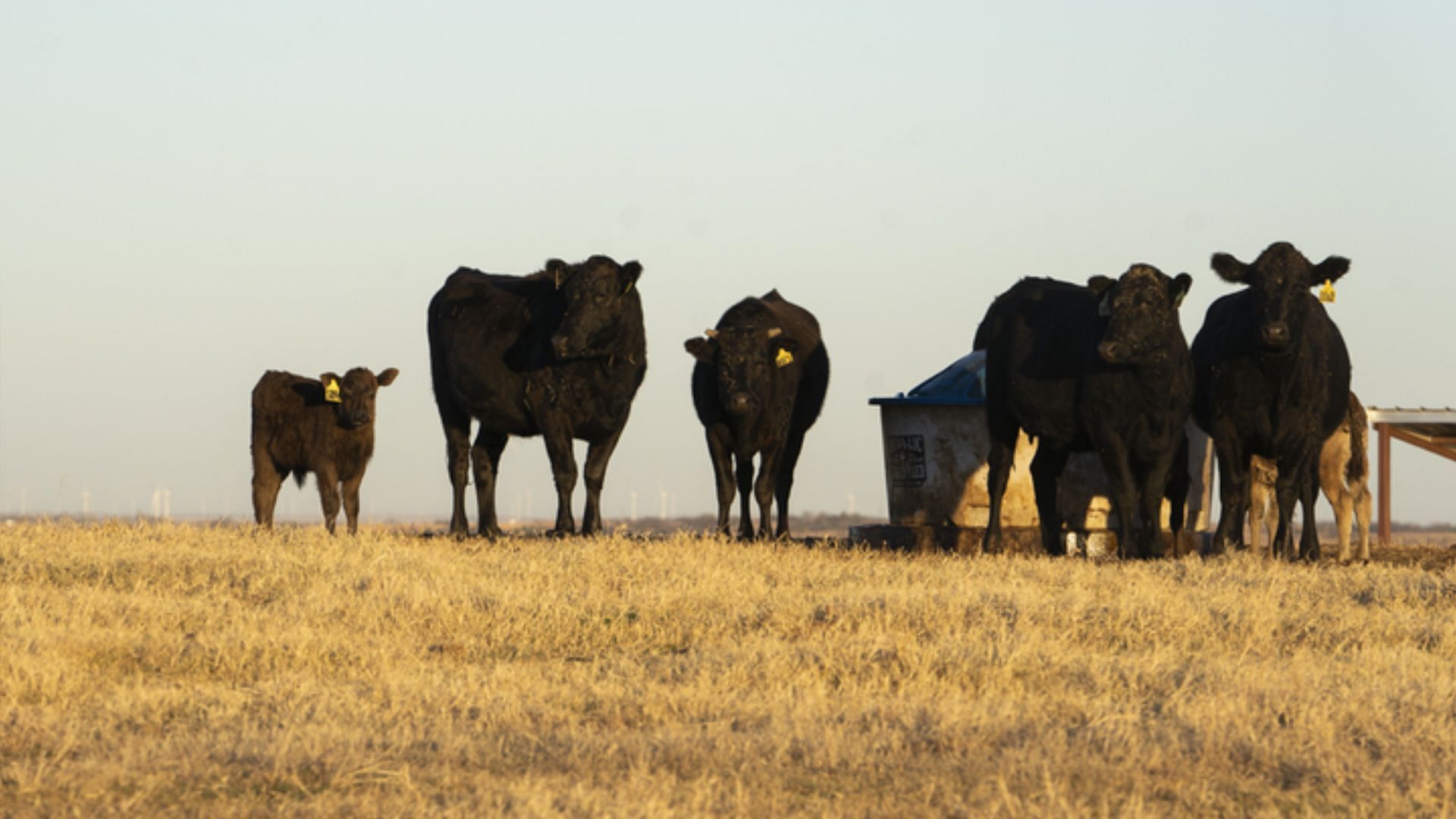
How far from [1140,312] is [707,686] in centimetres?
765

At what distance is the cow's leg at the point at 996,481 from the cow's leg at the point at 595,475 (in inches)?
133

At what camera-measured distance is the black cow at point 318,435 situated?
20.2m

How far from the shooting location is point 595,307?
54.1ft

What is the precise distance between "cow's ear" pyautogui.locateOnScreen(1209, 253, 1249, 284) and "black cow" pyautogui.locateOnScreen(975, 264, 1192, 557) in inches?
20.4

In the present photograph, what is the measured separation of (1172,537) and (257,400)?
32.6ft

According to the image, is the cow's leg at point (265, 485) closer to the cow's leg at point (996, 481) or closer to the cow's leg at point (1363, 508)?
the cow's leg at point (996, 481)

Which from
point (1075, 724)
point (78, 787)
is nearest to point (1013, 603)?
point (1075, 724)

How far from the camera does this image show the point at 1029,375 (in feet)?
52.7

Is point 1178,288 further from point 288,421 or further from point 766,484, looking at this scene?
point 288,421

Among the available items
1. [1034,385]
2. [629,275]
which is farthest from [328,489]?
[1034,385]

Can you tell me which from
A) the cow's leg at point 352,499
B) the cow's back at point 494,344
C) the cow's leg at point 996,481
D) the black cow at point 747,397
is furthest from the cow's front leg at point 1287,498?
the cow's leg at point 352,499

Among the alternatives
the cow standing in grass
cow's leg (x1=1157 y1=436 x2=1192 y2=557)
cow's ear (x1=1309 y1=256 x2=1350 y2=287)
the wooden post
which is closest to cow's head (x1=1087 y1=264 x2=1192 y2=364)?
cow's ear (x1=1309 y1=256 x2=1350 y2=287)

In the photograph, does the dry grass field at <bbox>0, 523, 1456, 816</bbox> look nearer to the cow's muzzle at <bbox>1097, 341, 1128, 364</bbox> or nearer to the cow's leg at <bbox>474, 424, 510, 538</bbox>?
the cow's muzzle at <bbox>1097, 341, 1128, 364</bbox>

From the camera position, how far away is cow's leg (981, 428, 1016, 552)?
16.8 metres
